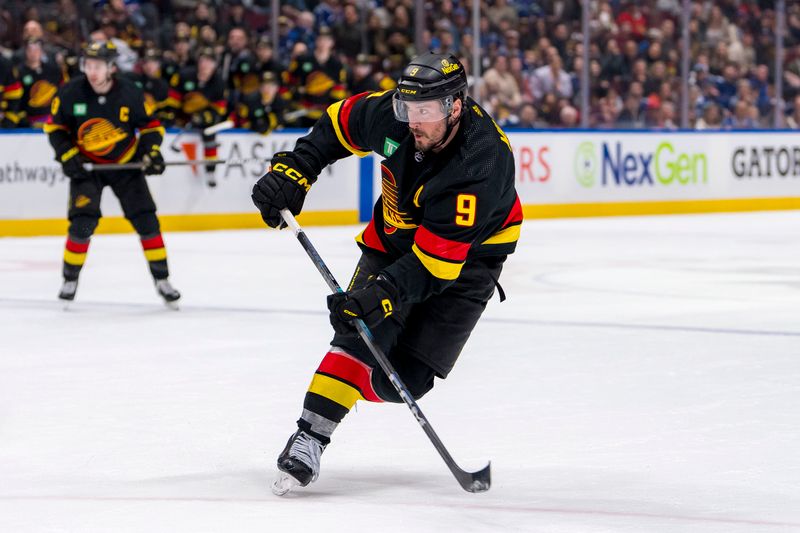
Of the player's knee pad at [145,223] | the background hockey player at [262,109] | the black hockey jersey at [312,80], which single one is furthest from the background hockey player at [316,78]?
the player's knee pad at [145,223]

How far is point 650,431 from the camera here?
13.5 feet

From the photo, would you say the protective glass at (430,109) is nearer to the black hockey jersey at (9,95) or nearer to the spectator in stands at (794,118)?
the black hockey jersey at (9,95)

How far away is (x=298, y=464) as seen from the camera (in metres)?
3.25

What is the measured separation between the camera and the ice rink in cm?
316

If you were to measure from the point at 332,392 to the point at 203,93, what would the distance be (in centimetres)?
856

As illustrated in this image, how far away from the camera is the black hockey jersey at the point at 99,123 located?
6.86 metres

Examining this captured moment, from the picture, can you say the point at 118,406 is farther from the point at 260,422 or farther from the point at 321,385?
the point at 321,385

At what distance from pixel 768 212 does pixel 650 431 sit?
35.0 ft

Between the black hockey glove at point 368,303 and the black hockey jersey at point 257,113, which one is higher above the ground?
the black hockey glove at point 368,303

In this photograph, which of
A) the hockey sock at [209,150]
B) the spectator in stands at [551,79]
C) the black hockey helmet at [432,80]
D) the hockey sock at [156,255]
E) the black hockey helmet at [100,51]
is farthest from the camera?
the spectator in stands at [551,79]

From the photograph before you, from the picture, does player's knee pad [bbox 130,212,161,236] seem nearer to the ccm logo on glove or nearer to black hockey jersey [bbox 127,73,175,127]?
the ccm logo on glove

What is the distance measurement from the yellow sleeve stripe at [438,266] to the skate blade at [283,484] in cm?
57

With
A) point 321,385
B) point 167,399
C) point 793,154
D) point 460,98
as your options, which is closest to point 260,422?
point 167,399

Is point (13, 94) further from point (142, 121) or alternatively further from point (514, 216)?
point (514, 216)
